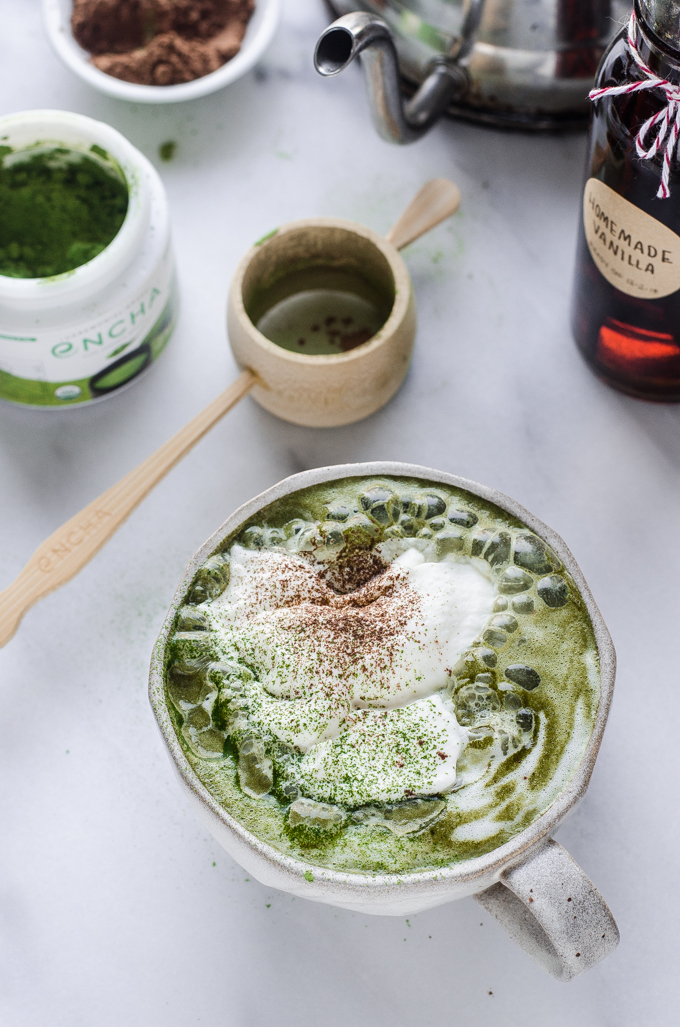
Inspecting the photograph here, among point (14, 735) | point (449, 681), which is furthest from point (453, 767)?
point (14, 735)

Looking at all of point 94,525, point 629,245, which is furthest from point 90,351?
point 629,245

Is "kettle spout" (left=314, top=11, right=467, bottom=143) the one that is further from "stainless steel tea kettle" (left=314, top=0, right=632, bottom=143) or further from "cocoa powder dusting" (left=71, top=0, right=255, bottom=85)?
"cocoa powder dusting" (left=71, top=0, right=255, bottom=85)

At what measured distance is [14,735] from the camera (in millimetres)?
981

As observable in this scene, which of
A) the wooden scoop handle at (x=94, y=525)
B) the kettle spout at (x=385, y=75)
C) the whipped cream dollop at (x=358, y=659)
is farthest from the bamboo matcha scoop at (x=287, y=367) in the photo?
the whipped cream dollop at (x=358, y=659)

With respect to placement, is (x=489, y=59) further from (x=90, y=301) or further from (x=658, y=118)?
(x=90, y=301)

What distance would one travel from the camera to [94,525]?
3.24 feet

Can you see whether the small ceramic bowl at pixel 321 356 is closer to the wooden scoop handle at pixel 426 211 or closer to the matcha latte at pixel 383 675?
the wooden scoop handle at pixel 426 211

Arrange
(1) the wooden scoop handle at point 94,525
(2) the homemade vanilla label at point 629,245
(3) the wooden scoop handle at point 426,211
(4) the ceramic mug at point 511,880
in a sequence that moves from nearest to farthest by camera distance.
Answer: (4) the ceramic mug at point 511,880 → (2) the homemade vanilla label at point 629,245 → (1) the wooden scoop handle at point 94,525 → (3) the wooden scoop handle at point 426,211

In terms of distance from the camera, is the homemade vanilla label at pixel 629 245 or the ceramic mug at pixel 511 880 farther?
the homemade vanilla label at pixel 629 245

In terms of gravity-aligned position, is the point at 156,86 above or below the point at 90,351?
above

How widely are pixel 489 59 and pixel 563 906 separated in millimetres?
841

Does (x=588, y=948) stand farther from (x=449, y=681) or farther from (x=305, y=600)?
(x=305, y=600)

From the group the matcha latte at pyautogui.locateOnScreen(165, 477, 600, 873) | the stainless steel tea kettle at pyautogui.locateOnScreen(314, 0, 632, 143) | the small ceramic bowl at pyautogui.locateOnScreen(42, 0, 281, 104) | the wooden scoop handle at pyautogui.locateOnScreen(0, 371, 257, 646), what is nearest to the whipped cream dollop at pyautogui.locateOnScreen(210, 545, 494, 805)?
the matcha latte at pyautogui.locateOnScreen(165, 477, 600, 873)

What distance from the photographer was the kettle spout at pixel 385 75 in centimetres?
89
